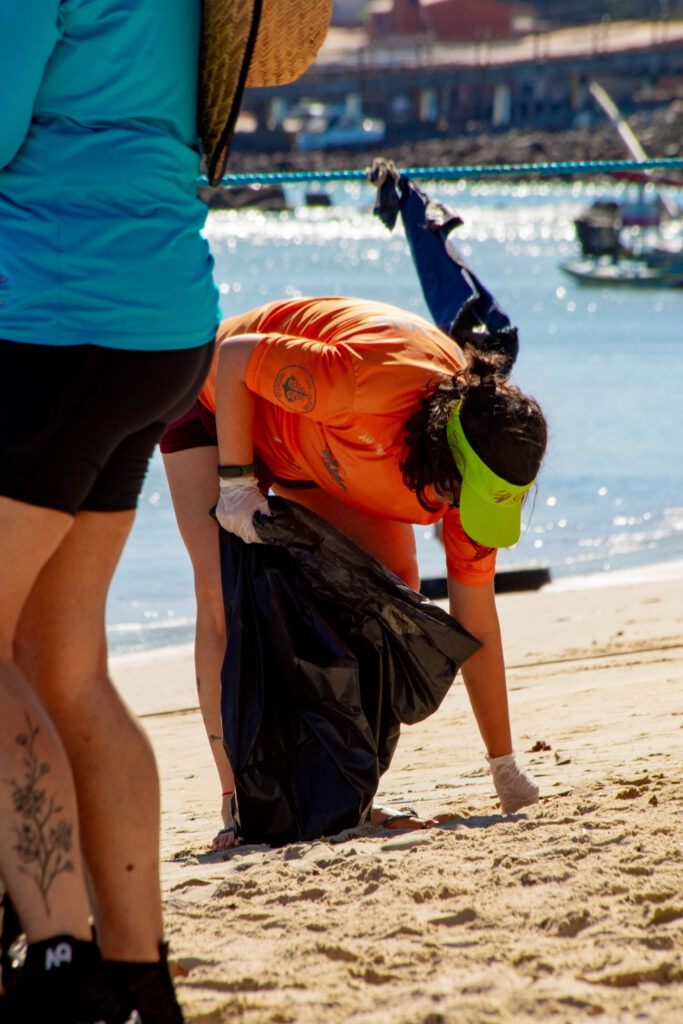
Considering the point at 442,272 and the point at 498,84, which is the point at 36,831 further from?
the point at 498,84

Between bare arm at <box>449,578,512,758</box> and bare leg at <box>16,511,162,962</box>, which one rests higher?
bare leg at <box>16,511,162,962</box>

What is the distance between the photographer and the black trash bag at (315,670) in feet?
8.53

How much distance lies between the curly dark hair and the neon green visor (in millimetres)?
13

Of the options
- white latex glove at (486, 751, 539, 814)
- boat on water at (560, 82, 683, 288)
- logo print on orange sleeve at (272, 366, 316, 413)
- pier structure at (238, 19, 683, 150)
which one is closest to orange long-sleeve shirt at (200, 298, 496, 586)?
logo print on orange sleeve at (272, 366, 316, 413)

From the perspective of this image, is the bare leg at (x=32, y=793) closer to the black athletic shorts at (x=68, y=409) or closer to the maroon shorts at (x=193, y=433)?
the black athletic shorts at (x=68, y=409)

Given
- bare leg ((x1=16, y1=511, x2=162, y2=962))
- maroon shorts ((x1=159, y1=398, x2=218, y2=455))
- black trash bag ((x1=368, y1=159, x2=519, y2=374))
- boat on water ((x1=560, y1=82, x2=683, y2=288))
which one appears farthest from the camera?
boat on water ((x1=560, y1=82, x2=683, y2=288))

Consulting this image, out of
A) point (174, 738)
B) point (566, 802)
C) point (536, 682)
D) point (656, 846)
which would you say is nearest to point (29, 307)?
point (656, 846)

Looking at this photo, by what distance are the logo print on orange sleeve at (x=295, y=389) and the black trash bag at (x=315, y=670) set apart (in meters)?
0.30

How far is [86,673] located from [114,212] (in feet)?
1.97

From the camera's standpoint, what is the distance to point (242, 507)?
2.66 meters

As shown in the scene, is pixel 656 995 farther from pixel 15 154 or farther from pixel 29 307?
pixel 15 154

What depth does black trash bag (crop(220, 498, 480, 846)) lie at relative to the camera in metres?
2.60

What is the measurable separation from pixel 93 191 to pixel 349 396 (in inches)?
42.5

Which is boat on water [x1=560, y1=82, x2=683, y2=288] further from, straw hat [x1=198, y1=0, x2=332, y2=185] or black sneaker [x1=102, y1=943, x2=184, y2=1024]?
black sneaker [x1=102, y1=943, x2=184, y2=1024]
